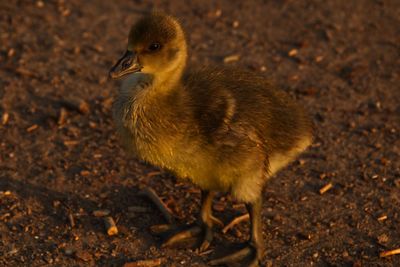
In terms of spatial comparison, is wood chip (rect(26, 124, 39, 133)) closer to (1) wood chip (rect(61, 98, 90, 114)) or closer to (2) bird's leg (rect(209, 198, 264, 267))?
(1) wood chip (rect(61, 98, 90, 114))

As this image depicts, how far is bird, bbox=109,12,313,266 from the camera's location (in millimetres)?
3771

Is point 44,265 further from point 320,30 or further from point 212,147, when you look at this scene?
point 320,30

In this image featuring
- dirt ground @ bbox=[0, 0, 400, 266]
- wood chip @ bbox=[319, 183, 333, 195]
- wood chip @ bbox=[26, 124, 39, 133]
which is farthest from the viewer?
wood chip @ bbox=[26, 124, 39, 133]

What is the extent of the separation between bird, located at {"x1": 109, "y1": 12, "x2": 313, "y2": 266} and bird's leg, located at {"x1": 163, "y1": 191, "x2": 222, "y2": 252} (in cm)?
25

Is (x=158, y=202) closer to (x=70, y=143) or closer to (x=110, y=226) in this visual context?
(x=110, y=226)

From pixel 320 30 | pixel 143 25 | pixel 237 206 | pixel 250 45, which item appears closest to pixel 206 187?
pixel 237 206

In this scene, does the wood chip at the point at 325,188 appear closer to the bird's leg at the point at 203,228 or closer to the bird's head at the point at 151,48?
the bird's leg at the point at 203,228

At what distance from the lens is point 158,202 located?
178 inches

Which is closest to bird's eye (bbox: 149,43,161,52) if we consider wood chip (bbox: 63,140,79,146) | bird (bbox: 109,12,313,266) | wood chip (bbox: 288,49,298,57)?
bird (bbox: 109,12,313,266)

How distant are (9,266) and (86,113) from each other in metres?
1.87

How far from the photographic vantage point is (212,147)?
12.4 feet

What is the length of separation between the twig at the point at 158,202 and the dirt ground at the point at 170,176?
2.0 inches

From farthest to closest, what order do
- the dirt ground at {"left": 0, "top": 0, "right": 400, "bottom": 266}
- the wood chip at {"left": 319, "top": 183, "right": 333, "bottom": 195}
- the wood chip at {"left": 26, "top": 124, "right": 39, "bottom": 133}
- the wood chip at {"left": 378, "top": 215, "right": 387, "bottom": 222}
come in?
the wood chip at {"left": 26, "top": 124, "right": 39, "bottom": 133}
the wood chip at {"left": 319, "top": 183, "right": 333, "bottom": 195}
the wood chip at {"left": 378, "top": 215, "right": 387, "bottom": 222}
the dirt ground at {"left": 0, "top": 0, "right": 400, "bottom": 266}

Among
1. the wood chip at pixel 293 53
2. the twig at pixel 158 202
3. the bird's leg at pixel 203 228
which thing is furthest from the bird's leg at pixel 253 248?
the wood chip at pixel 293 53
